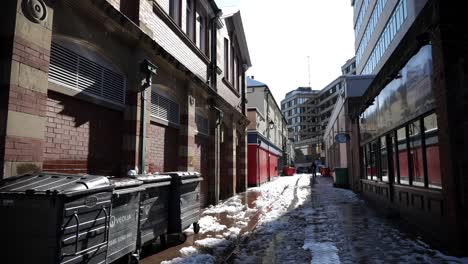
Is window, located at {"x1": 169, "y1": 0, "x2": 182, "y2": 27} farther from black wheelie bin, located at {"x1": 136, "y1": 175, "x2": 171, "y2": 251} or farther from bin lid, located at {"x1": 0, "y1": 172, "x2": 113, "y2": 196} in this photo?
bin lid, located at {"x1": 0, "y1": 172, "x2": 113, "y2": 196}

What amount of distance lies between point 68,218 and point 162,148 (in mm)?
6517

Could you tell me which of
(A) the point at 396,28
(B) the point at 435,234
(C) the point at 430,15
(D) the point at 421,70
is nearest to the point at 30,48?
(C) the point at 430,15

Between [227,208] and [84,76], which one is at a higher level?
[84,76]

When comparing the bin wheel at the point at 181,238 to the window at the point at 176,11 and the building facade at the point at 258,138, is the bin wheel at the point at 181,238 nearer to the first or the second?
the window at the point at 176,11

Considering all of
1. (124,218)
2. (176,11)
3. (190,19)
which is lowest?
(124,218)

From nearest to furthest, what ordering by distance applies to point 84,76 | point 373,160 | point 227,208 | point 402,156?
point 84,76, point 402,156, point 227,208, point 373,160

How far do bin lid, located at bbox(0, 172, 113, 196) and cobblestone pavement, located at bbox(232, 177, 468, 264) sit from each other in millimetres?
3082

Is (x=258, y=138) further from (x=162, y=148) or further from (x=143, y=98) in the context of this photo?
(x=143, y=98)

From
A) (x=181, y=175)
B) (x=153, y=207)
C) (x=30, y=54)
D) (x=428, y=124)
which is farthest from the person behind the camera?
(x=428, y=124)

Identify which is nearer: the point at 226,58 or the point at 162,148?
the point at 162,148

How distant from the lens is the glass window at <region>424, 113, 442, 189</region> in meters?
7.44

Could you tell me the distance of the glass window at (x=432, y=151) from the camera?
24.4 feet

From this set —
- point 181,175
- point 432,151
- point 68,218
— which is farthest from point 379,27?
point 68,218

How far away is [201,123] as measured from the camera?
1432 cm
